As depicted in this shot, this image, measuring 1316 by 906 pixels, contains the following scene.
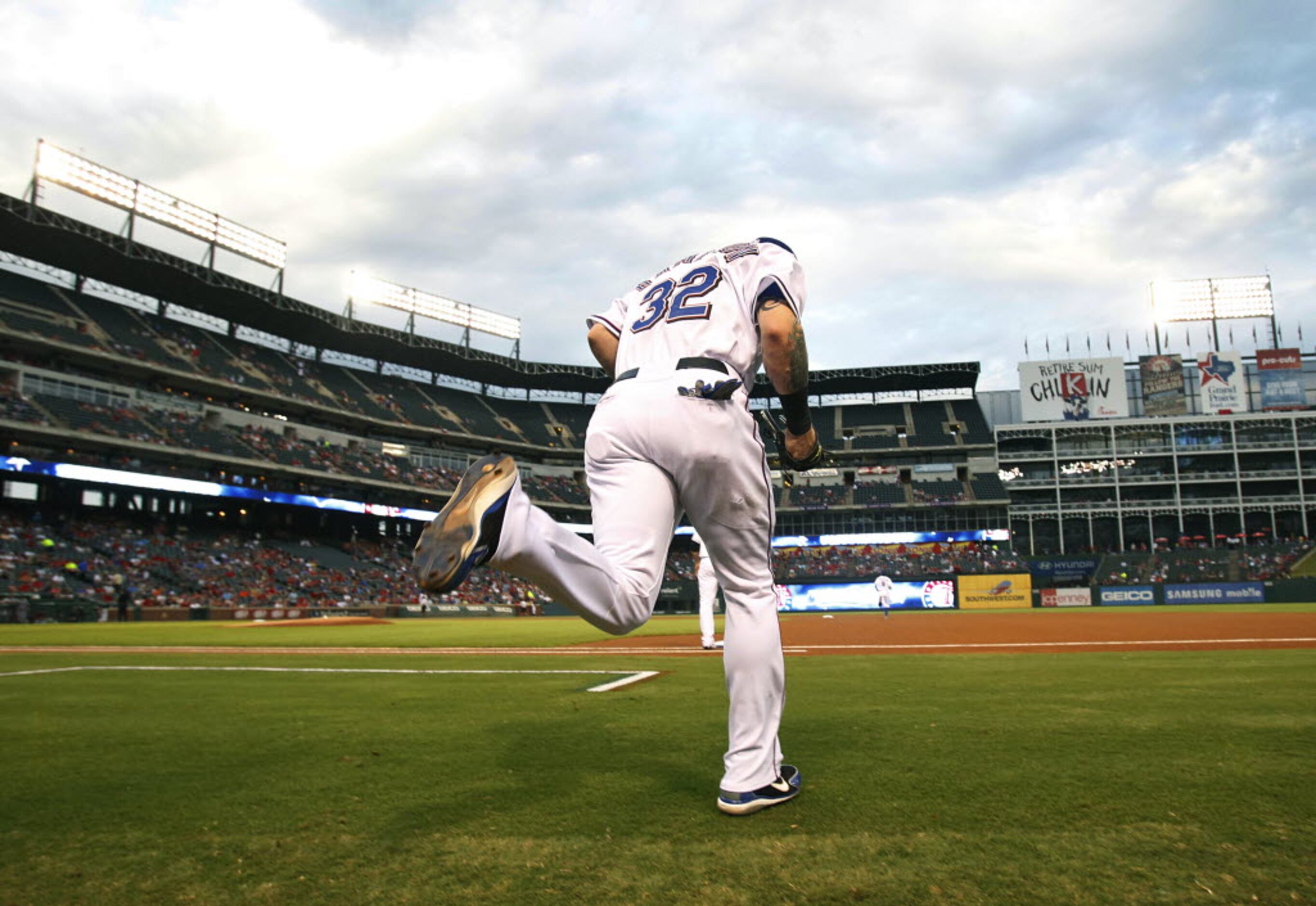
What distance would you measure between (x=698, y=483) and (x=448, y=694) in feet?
12.4

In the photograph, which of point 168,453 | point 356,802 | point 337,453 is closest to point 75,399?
point 168,453

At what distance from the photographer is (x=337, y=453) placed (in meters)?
49.7

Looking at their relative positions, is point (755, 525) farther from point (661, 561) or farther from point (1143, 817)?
point (1143, 817)

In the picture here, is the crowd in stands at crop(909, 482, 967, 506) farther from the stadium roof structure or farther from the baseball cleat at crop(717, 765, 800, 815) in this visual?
the baseball cleat at crop(717, 765, 800, 815)

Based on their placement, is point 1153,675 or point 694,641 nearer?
point 1153,675

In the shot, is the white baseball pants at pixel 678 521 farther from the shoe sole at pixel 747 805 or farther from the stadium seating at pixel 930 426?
the stadium seating at pixel 930 426

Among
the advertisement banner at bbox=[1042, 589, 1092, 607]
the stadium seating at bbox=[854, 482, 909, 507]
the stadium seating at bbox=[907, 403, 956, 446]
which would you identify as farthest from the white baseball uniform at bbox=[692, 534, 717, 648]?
the stadium seating at bbox=[907, 403, 956, 446]

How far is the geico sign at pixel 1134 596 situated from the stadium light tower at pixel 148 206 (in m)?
43.8

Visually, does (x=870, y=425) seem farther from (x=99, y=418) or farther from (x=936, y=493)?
(x=99, y=418)

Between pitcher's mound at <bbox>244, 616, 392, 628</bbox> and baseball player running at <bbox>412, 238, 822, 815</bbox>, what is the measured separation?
77.9ft

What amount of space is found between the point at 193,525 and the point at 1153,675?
4467 centimetres

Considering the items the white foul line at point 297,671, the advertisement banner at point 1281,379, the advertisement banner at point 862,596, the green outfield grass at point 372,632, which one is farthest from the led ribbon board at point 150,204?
the advertisement banner at point 1281,379

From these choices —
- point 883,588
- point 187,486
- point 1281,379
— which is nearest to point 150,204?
point 187,486

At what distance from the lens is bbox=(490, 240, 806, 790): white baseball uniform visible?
2.53 meters
